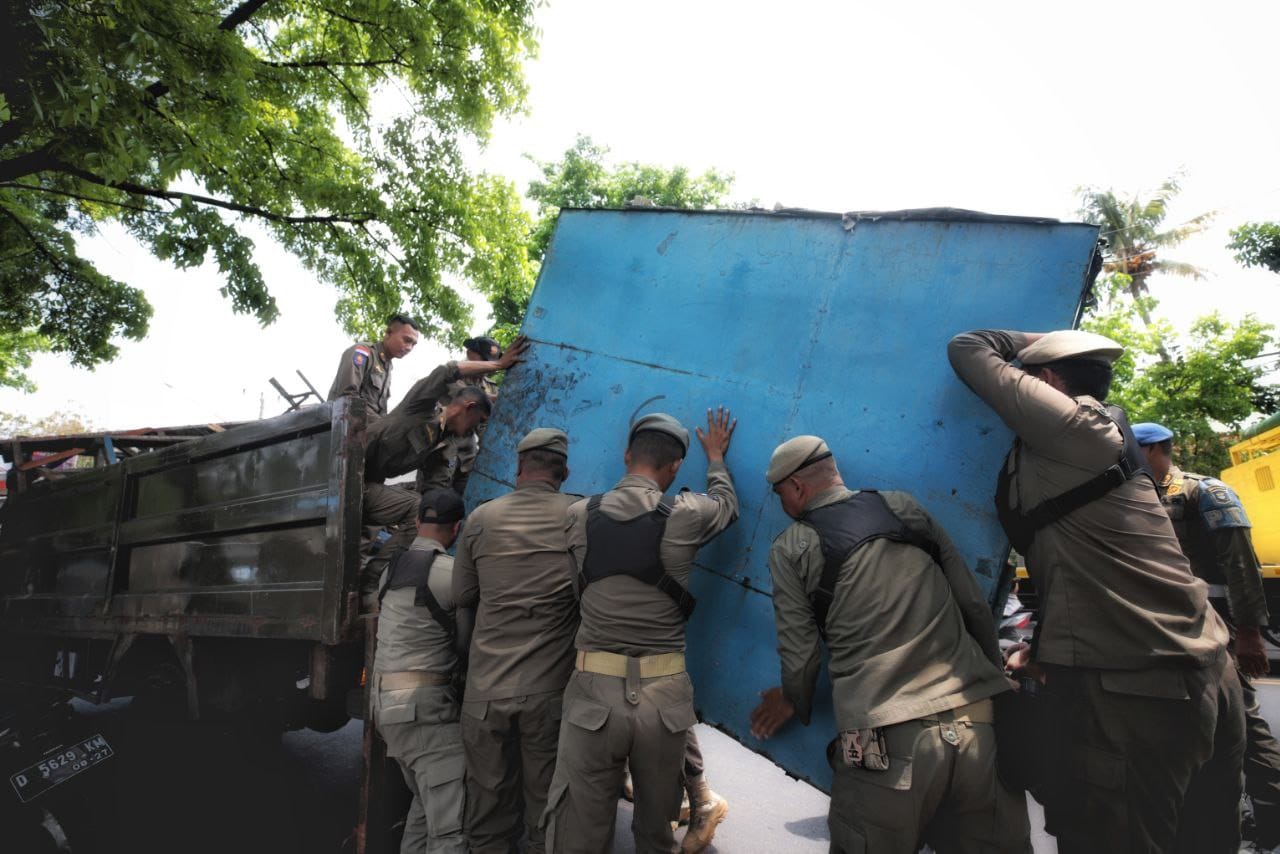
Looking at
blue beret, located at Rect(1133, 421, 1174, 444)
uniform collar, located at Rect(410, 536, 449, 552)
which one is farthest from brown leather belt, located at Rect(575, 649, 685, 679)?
blue beret, located at Rect(1133, 421, 1174, 444)

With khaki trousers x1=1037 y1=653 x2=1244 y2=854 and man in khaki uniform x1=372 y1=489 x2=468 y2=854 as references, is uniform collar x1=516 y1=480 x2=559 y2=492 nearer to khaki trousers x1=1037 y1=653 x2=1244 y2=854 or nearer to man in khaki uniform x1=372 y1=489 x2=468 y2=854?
man in khaki uniform x1=372 y1=489 x2=468 y2=854

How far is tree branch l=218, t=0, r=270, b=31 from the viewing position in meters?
5.01

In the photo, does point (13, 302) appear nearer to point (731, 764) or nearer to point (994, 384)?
point (731, 764)

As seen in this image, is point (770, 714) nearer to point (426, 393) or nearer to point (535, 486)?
point (535, 486)

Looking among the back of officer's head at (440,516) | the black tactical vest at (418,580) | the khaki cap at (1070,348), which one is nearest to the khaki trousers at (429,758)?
the black tactical vest at (418,580)

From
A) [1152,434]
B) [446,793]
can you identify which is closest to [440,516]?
[446,793]

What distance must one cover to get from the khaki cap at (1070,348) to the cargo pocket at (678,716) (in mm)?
1532

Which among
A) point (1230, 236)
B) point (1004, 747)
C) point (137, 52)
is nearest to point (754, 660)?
point (1004, 747)

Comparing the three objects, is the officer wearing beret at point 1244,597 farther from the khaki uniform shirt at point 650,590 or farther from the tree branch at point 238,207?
the tree branch at point 238,207

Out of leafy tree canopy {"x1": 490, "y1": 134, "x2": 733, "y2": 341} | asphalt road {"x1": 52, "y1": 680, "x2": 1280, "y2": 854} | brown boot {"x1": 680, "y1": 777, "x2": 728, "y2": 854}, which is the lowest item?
asphalt road {"x1": 52, "y1": 680, "x2": 1280, "y2": 854}

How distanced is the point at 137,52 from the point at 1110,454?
487 cm

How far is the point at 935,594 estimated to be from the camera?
1.90 metres

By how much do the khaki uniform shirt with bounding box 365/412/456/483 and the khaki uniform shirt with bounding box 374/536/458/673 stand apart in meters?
0.63

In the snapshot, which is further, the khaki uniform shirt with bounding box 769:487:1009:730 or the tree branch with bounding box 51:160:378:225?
the tree branch with bounding box 51:160:378:225
